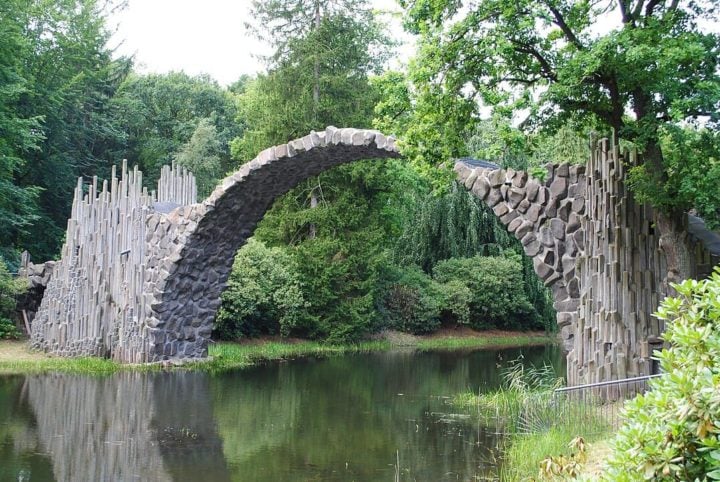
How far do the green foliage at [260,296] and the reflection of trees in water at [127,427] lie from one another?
554cm

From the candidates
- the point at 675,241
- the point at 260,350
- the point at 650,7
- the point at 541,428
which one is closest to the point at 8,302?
the point at 260,350

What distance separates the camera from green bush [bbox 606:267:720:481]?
7.65 ft

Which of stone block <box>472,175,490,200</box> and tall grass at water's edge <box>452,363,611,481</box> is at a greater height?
stone block <box>472,175,490,200</box>

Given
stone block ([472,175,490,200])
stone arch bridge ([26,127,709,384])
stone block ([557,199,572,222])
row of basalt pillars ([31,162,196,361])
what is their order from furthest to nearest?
row of basalt pillars ([31,162,196,361])
stone block ([472,175,490,200])
stone arch bridge ([26,127,709,384])
stone block ([557,199,572,222])

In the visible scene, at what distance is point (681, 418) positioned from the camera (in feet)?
7.77

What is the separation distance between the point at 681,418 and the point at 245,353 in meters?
16.2

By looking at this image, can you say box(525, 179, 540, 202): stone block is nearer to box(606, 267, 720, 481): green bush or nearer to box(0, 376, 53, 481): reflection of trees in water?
Result: box(0, 376, 53, 481): reflection of trees in water

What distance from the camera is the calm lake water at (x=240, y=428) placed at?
7125mm

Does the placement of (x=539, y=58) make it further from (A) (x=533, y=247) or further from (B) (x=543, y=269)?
(B) (x=543, y=269)

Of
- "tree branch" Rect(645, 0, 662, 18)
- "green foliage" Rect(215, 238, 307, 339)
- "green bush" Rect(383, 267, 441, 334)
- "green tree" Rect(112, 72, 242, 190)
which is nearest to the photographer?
"tree branch" Rect(645, 0, 662, 18)

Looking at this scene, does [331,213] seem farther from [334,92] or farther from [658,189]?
[658,189]

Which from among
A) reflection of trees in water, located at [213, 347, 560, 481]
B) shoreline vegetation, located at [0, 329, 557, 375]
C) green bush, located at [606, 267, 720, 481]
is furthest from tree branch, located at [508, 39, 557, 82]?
shoreline vegetation, located at [0, 329, 557, 375]

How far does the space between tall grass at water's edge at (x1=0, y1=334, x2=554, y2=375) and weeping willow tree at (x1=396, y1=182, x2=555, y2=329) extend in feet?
7.16

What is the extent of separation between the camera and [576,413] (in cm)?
794
